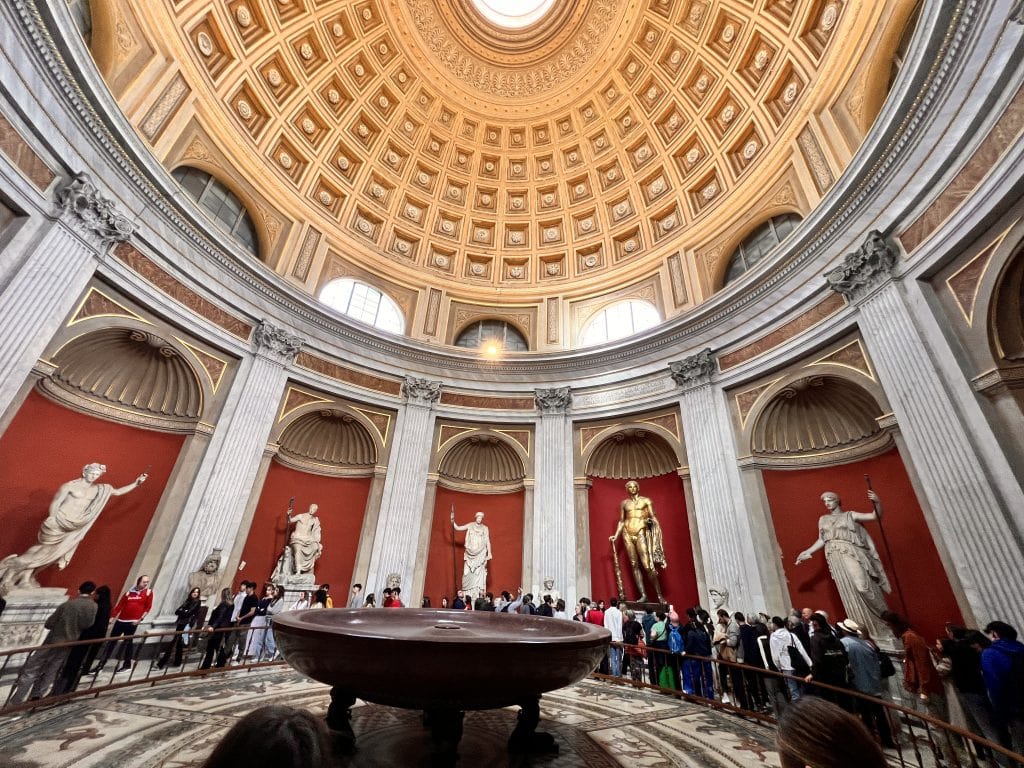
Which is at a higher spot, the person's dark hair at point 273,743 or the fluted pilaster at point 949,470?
the fluted pilaster at point 949,470

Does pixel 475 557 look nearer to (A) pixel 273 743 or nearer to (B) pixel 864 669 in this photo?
(B) pixel 864 669

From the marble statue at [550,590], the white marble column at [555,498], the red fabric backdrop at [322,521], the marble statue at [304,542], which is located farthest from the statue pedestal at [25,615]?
the white marble column at [555,498]

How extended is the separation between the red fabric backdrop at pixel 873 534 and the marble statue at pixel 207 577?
1026 centimetres

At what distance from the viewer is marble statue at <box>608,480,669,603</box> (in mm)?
9891

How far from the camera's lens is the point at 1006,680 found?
3.61 m

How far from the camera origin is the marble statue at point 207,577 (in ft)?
24.7

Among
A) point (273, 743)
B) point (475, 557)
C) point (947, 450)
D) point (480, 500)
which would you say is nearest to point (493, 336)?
point (480, 500)

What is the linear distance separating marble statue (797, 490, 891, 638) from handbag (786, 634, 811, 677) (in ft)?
8.00

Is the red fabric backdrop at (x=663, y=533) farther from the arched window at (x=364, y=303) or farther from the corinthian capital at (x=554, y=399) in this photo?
the arched window at (x=364, y=303)

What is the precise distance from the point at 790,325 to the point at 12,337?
13134 millimetres

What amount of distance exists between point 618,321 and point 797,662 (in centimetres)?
1003

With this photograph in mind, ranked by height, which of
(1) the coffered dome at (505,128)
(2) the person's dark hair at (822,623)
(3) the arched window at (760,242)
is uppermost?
(1) the coffered dome at (505,128)

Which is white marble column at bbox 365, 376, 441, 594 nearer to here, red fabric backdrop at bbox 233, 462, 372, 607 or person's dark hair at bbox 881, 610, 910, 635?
red fabric backdrop at bbox 233, 462, 372, 607

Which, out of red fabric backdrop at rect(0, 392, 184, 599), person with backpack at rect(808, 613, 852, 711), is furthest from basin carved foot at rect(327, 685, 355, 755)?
red fabric backdrop at rect(0, 392, 184, 599)
